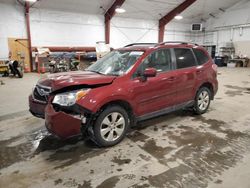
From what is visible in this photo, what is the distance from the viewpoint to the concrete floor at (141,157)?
2.27 metres

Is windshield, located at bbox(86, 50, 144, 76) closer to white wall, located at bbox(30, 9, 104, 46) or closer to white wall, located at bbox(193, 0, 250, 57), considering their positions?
white wall, located at bbox(30, 9, 104, 46)

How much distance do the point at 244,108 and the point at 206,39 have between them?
1635cm

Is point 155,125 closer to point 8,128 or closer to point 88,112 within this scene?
point 88,112

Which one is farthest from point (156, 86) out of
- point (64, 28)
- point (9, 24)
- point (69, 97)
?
point (64, 28)

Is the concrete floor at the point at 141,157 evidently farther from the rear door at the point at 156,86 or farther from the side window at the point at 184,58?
the side window at the point at 184,58

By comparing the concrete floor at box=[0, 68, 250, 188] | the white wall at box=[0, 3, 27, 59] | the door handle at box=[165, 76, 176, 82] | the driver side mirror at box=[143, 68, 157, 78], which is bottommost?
the concrete floor at box=[0, 68, 250, 188]

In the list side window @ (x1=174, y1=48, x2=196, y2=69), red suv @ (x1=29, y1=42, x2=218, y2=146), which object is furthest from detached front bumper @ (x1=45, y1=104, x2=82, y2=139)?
side window @ (x1=174, y1=48, x2=196, y2=69)

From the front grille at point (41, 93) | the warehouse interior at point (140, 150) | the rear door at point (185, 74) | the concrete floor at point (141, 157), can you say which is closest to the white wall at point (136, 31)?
the warehouse interior at point (140, 150)

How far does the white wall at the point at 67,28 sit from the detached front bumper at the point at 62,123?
432 inches

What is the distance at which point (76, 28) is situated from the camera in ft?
45.0

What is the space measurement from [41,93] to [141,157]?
1.80 meters

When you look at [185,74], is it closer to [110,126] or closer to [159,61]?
[159,61]

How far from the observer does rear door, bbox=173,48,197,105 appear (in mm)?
3758

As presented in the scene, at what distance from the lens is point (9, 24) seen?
11570 millimetres
